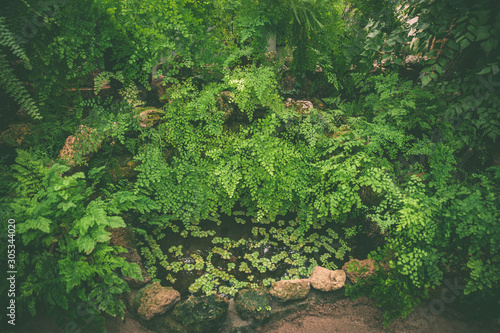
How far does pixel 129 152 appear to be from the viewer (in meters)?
3.25

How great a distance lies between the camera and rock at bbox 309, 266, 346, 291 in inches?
119

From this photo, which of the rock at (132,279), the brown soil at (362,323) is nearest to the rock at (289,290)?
the brown soil at (362,323)

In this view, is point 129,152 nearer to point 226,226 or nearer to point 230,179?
Result: point 230,179

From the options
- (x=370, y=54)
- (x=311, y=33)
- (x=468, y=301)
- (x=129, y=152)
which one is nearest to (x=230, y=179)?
(x=129, y=152)

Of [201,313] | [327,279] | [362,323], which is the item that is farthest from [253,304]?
[362,323]

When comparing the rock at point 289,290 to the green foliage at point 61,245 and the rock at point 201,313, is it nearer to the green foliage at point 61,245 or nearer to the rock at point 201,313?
the rock at point 201,313

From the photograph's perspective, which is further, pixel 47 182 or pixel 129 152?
pixel 129 152

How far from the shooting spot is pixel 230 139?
10.9 ft

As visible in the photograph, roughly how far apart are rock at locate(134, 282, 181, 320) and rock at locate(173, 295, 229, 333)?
107mm

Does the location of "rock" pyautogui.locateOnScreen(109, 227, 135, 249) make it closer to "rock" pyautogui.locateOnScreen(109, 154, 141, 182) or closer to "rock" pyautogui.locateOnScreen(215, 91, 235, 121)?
"rock" pyautogui.locateOnScreen(109, 154, 141, 182)

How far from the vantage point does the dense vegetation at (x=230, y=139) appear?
2.36 metres

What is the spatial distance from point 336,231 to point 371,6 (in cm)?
Answer: 367

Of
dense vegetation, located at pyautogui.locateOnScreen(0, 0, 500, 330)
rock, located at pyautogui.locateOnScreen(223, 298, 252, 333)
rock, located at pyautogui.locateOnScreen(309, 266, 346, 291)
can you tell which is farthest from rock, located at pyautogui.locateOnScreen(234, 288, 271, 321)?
dense vegetation, located at pyautogui.locateOnScreen(0, 0, 500, 330)

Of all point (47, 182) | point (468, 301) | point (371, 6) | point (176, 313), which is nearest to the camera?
point (47, 182)
